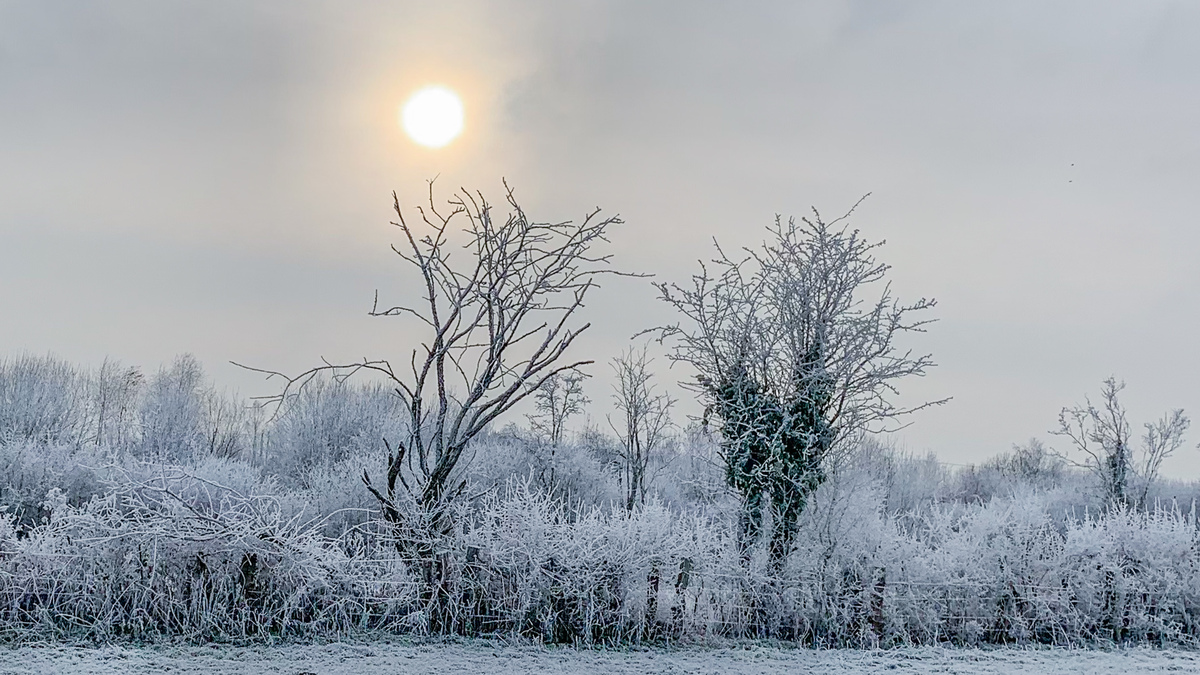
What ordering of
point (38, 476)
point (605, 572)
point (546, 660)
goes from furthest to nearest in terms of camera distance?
point (38, 476), point (605, 572), point (546, 660)

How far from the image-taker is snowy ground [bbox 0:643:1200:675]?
21.5ft

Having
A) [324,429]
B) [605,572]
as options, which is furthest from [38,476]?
[605,572]

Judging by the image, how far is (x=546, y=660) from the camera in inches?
286

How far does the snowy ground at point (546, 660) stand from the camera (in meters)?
6.55

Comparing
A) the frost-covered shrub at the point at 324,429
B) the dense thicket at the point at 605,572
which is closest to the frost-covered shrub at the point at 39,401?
the frost-covered shrub at the point at 324,429

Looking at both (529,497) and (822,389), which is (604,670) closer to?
(529,497)

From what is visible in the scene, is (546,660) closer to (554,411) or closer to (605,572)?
(605,572)

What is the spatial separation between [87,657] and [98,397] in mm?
34576

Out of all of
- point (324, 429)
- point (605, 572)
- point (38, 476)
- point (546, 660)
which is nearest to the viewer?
point (546, 660)

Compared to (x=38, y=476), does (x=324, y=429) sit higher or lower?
higher

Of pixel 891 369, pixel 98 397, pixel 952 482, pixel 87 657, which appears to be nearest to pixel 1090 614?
pixel 891 369

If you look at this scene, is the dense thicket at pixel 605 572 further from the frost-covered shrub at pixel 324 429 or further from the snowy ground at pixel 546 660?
the frost-covered shrub at pixel 324 429

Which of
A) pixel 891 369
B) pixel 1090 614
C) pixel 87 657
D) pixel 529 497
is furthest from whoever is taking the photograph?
pixel 891 369

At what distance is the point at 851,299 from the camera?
9.92 metres
